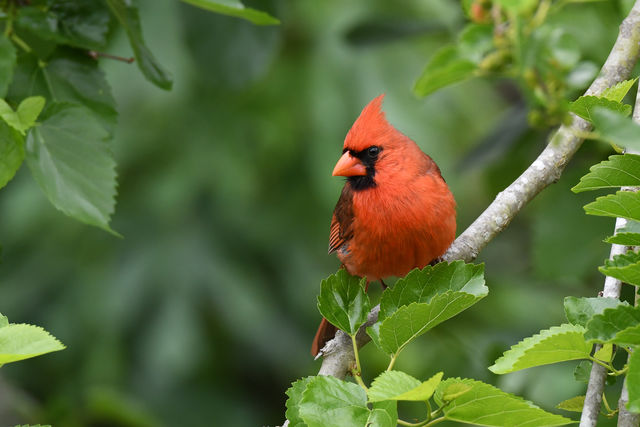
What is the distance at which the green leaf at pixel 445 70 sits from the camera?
1.19m

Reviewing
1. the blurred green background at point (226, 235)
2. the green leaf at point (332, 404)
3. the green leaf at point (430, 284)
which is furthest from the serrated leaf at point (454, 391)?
the blurred green background at point (226, 235)

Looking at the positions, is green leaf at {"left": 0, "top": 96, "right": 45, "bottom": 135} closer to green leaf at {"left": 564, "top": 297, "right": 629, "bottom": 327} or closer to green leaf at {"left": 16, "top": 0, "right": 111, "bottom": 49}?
green leaf at {"left": 16, "top": 0, "right": 111, "bottom": 49}

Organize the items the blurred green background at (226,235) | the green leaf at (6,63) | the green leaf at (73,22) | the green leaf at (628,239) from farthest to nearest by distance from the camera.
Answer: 1. the blurred green background at (226,235)
2. the green leaf at (73,22)
3. the green leaf at (6,63)
4. the green leaf at (628,239)

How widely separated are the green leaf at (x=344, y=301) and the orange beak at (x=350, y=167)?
0.94m

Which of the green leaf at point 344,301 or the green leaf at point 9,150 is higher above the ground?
the green leaf at point 9,150

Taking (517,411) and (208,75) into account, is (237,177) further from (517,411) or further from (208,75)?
(517,411)

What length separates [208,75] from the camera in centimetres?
A: 246

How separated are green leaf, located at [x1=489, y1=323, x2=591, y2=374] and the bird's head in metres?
1.26

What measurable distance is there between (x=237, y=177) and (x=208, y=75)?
2.53 meters

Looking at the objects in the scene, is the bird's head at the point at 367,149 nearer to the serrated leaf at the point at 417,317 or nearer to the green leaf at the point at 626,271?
the serrated leaf at the point at 417,317

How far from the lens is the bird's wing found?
7.88 ft

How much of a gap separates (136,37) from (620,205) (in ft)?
3.73

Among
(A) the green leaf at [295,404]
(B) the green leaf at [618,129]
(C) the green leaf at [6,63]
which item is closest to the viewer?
(B) the green leaf at [618,129]

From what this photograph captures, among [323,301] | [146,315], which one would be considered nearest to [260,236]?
[146,315]
